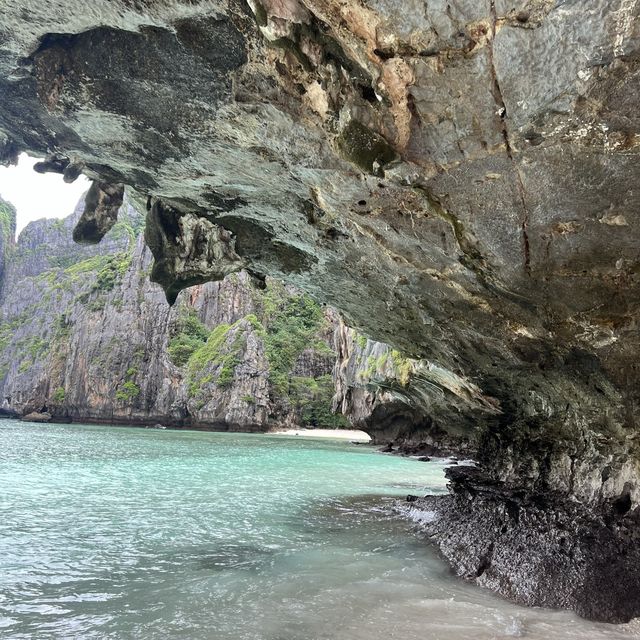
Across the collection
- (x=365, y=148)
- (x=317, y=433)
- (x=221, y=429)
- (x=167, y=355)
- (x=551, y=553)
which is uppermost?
(x=167, y=355)

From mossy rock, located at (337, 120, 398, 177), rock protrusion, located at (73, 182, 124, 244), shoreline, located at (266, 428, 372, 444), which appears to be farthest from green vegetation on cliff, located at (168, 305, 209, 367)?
mossy rock, located at (337, 120, 398, 177)

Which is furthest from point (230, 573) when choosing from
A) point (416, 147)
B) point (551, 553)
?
point (416, 147)

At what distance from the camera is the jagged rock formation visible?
333 centimetres

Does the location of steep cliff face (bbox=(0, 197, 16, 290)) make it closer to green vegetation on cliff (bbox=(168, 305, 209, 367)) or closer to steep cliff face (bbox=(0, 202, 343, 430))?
steep cliff face (bbox=(0, 202, 343, 430))

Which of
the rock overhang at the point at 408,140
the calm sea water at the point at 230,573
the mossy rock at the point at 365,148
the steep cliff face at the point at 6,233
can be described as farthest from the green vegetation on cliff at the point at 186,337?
the mossy rock at the point at 365,148

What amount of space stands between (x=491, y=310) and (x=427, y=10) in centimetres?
374

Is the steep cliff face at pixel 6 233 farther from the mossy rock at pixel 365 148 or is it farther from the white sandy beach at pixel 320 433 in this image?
the mossy rock at pixel 365 148

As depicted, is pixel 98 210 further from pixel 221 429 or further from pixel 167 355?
pixel 167 355

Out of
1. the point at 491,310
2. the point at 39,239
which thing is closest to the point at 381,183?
the point at 491,310

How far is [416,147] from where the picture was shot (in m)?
4.16

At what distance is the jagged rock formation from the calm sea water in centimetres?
154

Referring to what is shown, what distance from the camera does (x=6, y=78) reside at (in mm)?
5562

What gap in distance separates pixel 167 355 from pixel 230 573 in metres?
62.7

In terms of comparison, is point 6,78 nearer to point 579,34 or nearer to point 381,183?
point 381,183
